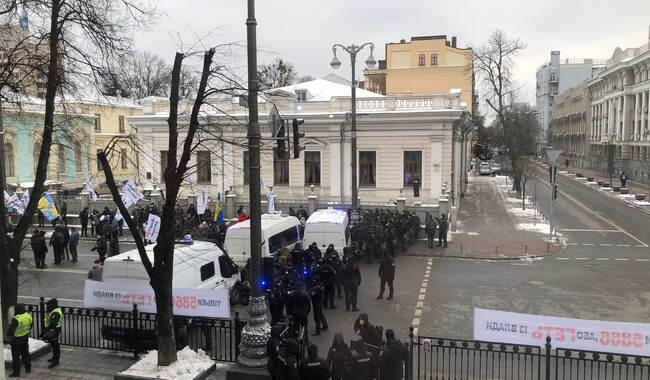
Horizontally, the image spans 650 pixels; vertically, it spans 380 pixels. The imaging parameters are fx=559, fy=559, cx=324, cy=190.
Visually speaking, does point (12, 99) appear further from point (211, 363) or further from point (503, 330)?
point (503, 330)

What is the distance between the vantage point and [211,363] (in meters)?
10.7

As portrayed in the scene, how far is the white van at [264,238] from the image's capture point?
1855 cm

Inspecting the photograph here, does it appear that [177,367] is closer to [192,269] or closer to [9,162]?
[192,269]

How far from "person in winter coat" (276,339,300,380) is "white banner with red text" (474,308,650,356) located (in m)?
3.68

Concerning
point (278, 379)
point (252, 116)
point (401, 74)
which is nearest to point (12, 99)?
point (252, 116)

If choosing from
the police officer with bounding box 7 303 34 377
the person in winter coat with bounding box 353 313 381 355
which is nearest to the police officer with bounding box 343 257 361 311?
the person in winter coat with bounding box 353 313 381 355

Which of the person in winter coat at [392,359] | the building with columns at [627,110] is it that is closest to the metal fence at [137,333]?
the person in winter coat at [392,359]

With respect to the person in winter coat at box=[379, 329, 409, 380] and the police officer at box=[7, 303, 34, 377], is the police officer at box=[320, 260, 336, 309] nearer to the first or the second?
the person in winter coat at box=[379, 329, 409, 380]

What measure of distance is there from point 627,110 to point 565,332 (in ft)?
232

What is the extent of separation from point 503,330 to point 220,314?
595 cm

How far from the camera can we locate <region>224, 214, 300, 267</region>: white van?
18547 mm

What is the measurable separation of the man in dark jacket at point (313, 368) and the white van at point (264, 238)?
9.24 metres

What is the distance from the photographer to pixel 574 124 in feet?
339

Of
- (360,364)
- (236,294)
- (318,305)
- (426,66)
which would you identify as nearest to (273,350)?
(360,364)
